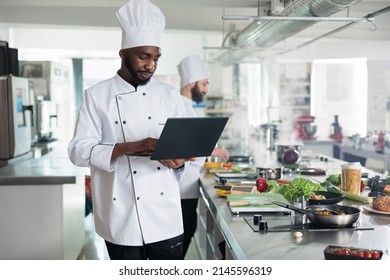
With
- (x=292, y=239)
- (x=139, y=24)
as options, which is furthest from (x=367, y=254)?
(x=139, y=24)

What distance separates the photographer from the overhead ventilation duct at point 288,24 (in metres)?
2.77

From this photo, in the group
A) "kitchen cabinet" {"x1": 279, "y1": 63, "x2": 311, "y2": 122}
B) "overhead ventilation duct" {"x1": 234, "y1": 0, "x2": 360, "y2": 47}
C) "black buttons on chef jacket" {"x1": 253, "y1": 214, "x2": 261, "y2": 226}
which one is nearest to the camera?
"black buttons on chef jacket" {"x1": 253, "y1": 214, "x2": 261, "y2": 226}

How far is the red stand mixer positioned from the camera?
7148mm

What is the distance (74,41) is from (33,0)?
151 inches

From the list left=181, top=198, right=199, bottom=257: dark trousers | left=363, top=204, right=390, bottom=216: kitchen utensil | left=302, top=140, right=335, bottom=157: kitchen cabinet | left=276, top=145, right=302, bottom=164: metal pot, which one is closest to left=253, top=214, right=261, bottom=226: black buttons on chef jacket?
left=363, top=204, right=390, bottom=216: kitchen utensil

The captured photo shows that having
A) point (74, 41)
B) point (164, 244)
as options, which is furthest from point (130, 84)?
point (74, 41)

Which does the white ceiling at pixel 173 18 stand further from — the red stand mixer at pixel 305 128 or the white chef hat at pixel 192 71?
the white chef hat at pixel 192 71

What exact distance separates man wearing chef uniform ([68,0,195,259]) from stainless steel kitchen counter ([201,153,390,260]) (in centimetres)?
28

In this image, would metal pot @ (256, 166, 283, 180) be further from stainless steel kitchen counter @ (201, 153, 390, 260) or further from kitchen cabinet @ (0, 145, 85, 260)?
kitchen cabinet @ (0, 145, 85, 260)

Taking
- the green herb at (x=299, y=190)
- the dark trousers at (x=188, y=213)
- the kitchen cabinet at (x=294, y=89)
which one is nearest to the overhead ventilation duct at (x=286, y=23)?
the green herb at (x=299, y=190)

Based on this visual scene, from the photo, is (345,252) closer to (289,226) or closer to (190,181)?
(289,226)

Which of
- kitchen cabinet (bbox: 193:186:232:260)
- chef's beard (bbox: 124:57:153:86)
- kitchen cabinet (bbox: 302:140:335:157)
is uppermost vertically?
chef's beard (bbox: 124:57:153:86)

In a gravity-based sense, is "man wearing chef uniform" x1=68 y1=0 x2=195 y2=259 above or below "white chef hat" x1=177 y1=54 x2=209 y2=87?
below

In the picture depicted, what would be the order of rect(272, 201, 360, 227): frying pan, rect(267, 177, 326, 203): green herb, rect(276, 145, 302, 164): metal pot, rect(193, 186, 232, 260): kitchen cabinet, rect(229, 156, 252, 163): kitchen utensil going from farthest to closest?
rect(229, 156, 252, 163): kitchen utensil < rect(276, 145, 302, 164): metal pot < rect(193, 186, 232, 260): kitchen cabinet < rect(267, 177, 326, 203): green herb < rect(272, 201, 360, 227): frying pan
